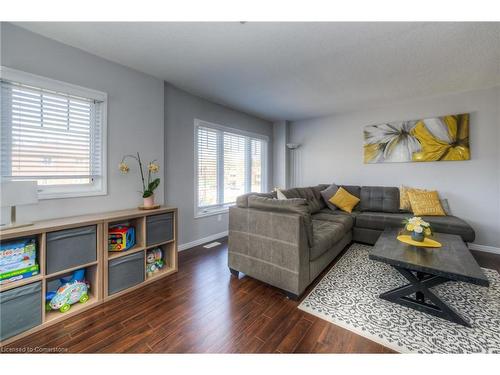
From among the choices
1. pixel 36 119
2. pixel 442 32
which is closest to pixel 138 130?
pixel 36 119

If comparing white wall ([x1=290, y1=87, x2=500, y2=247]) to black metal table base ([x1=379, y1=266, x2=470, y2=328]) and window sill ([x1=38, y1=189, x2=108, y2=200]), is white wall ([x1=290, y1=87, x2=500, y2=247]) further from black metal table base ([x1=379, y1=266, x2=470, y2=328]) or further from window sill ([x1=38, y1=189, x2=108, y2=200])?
window sill ([x1=38, y1=189, x2=108, y2=200])

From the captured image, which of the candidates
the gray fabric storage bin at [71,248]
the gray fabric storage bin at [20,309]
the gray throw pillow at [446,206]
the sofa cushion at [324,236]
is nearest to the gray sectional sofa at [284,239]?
the sofa cushion at [324,236]

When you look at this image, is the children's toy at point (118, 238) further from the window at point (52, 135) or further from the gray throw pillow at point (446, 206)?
the gray throw pillow at point (446, 206)

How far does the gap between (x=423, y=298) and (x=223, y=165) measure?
3.30 meters

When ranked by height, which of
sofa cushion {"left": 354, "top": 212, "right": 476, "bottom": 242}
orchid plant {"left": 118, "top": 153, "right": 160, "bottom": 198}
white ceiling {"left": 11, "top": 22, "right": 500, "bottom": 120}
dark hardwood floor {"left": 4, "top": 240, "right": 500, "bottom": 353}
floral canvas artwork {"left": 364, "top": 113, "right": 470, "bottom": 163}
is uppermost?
white ceiling {"left": 11, "top": 22, "right": 500, "bottom": 120}

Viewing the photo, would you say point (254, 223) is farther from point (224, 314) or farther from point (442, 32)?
point (442, 32)

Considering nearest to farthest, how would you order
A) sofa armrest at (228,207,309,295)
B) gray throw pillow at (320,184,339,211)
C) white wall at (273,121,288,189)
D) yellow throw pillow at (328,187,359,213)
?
sofa armrest at (228,207,309,295) → yellow throw pillow at (328,187,359,213) → gray throw pillow at (320,184,339,211) → white wall at (273,121,288,189)

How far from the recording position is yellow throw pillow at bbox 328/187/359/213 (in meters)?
3.82

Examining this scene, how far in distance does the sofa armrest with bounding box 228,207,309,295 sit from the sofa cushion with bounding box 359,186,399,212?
2.48 meters

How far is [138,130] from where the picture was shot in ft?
8.49

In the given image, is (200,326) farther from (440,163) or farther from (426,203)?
(440,163)

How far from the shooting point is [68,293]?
5.83ft

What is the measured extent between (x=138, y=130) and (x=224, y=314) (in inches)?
91.2

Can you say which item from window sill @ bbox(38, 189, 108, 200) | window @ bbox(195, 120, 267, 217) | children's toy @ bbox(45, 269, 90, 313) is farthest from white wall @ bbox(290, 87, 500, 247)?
children's toy @ bbox(45, 269, 90, 313)
